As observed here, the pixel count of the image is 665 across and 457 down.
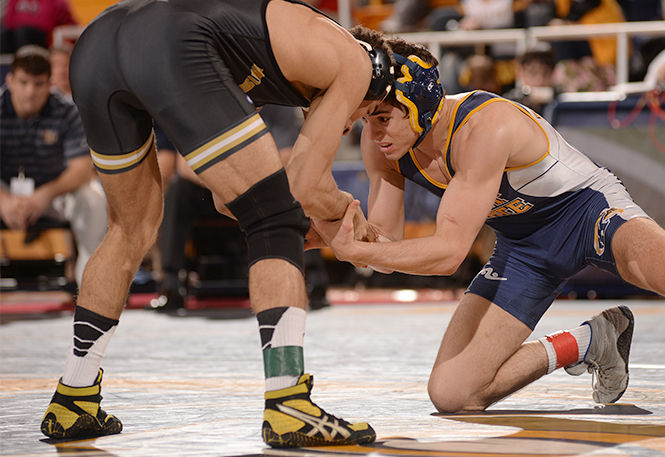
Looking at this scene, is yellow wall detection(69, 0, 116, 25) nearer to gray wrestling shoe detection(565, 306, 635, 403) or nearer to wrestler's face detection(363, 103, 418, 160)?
wrestler's face detection(363, 103, 418, 160)

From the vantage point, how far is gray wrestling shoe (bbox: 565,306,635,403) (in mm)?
3266

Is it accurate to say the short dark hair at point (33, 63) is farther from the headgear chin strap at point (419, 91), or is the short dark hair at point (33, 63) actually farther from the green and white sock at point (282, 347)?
the green and white sock at point (282, 347)

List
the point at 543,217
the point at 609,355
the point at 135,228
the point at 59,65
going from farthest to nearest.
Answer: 1. the point at 59,65
2. the point at 543,217
3. the point at 609,355
4. the point at 135,228

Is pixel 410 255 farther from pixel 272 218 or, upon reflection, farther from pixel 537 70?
pixel 537 70

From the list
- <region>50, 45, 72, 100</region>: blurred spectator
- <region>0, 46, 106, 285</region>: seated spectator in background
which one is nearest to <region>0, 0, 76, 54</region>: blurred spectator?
<region>50, 45, 72, 100</region>: blurred spectator

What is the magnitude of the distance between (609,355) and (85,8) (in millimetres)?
8836

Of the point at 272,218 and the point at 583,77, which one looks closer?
the point at 272,218

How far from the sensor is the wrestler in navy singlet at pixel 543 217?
3.27 meters

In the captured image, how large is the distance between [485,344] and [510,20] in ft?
18.9

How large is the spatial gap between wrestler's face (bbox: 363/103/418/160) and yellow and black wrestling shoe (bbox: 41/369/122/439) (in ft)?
3.80

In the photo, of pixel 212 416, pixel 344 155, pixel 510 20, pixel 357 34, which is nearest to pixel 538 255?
pixel 357 34

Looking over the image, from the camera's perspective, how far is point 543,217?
3471 mm

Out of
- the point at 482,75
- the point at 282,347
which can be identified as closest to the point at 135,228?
the point at 282,347

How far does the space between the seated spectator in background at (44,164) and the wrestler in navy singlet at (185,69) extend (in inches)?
165
